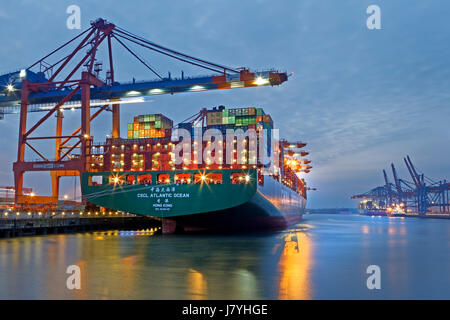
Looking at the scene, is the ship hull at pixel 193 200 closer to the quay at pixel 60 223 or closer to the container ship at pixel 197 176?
the container ship at pixel 197 176

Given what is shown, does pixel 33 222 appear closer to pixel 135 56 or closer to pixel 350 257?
pixel 135 56

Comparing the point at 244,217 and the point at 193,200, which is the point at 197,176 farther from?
the point at 244,217

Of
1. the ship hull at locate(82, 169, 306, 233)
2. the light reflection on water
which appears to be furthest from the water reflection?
the ship hull at locate(82, 169, 306, 233)

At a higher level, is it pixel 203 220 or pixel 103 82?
pixel 103 82

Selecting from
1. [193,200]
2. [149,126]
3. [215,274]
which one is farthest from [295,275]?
Answer: [149,126]

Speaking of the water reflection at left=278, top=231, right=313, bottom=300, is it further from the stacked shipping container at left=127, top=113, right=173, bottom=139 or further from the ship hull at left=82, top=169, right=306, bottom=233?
the stacked shipping container at left=127, top=113, right=173, bottom=139

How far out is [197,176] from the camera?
71.2 ft

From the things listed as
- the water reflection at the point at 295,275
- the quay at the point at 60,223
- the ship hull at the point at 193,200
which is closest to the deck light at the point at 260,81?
the ship hull at the point at 193,200

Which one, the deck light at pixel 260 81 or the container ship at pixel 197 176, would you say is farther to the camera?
the deck light at pixel 260 81

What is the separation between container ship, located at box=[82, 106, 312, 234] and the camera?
Result: 834 inches

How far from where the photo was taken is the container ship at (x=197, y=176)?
21172mm

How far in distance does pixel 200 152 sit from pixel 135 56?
15.3 meters
